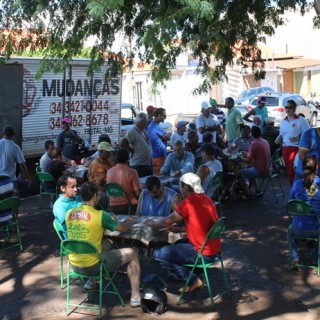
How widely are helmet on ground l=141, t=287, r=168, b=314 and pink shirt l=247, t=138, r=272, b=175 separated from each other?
5138mm

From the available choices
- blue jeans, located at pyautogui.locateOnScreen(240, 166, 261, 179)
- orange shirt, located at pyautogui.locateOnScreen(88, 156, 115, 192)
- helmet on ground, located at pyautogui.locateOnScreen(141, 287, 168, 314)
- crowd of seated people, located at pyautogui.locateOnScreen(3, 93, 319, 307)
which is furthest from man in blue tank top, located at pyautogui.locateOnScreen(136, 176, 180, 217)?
blue jeans, located at pyautogui.locateOnScreen(240, 166, 261, 179)

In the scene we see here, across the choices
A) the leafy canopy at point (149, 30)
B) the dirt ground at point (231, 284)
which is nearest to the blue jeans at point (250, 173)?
the dirt ground at point (231, 284)

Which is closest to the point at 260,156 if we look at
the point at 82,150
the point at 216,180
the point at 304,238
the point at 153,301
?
the point at 216,180

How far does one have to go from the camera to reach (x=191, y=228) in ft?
20.0

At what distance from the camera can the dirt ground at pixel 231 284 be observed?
19.3 feet

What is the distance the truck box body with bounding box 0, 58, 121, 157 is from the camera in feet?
46.4

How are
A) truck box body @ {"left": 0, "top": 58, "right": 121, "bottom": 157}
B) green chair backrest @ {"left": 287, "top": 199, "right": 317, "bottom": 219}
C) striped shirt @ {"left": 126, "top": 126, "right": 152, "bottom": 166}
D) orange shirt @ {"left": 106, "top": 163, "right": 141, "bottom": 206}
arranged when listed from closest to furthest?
green chair backrest @ {"left": 287, "top": 199, "right": 317, "bottom": 219} < orange shirt @ {"left": 106, "top": 163, "right": 141, "bottom": 206} < striped shirt @ {"left": 126, "top": 126, "right": 152, "bottom": 166} < truck box body @ {"left": 0, "top": 58, "right": 121, "bottom": 157}

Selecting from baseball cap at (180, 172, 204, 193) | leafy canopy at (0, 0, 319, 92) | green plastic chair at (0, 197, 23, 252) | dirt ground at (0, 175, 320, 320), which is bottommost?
dirt ground at (0, 175, 320, 320)

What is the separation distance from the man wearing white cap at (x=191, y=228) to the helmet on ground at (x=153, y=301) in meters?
0.41

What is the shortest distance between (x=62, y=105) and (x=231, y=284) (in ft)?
31.7

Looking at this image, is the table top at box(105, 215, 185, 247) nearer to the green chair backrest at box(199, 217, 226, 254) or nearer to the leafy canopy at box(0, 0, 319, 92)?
the green chair backrest at box(199, 217, 226, 254)

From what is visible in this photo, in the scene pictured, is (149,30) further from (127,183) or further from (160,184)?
(127,183)

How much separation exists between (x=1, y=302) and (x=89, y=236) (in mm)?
1474

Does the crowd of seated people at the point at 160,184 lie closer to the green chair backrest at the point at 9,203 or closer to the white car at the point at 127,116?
the green chair backrest at the point at 9,203
